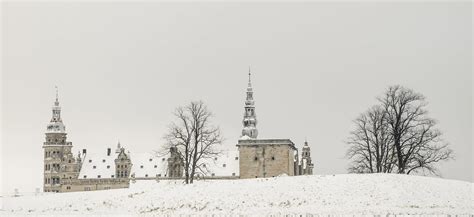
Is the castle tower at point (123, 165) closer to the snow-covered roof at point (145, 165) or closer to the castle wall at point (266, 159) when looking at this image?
the snow-covered roof at point (145, 165)

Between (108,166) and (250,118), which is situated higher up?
(250,118)

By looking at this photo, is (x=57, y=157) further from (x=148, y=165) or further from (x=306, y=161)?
(x=306, y=161)

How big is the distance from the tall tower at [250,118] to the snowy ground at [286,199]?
47.3 metres

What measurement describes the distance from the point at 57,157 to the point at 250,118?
4242 cm

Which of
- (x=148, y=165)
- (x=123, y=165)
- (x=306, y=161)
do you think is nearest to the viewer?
(x=148, y=165)

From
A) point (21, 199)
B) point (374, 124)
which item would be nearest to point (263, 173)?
→ point (374, 124)

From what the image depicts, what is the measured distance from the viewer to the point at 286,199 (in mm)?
48844

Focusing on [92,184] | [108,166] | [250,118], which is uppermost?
[250,118]

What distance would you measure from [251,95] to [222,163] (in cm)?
1676

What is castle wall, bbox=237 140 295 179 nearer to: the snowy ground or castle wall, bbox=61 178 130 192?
castle wall, bbox=61 178 130 192

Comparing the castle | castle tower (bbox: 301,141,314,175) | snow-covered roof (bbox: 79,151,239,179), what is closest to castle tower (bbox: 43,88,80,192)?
the castle

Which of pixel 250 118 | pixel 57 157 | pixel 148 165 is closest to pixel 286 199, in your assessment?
pixel 250 118

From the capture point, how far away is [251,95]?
109 m

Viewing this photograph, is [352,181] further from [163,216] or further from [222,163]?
[222,163]
